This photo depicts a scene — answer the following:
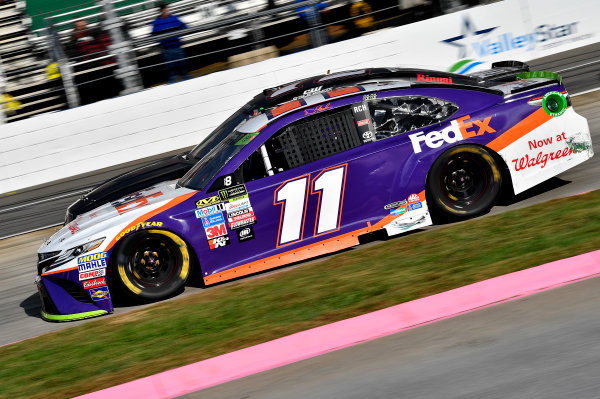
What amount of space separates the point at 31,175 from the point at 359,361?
36.3 feet

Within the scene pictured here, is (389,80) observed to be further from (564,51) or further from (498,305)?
(564,51)

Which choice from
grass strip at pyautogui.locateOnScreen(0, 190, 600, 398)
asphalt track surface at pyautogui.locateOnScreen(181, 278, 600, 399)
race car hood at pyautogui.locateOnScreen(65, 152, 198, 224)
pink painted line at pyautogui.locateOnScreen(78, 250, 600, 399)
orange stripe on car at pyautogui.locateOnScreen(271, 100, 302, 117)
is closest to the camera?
asphalt track surface at pyautogui.locateOnScreen(181, 278, 600, 399)

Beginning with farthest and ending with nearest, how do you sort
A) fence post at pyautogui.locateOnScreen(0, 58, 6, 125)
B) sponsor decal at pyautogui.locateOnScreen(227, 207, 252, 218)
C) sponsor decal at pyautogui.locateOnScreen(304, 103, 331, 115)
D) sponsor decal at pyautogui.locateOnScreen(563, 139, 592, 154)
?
fence post at pyautogui.locateOnScreen(0, 58, 6, 125)
sponsor decal at pyautogui.locateOnScreen(563, 139, 592, 154)
sponsor decal at pyautogui.locateOnScreen(304, 103, 331, 115)
sponsor decal at pyautogui.locateOnScreen(227, 207, 252, 218)

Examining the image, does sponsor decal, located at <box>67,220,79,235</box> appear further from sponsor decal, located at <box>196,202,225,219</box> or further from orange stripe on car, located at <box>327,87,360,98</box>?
orange stripe on car, located at <box>327,87,360,98</box>

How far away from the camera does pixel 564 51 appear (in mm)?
15859

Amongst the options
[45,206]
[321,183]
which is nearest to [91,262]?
[321,183]

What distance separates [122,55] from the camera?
49.6 ft

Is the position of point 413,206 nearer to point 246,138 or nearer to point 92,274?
point 246,138

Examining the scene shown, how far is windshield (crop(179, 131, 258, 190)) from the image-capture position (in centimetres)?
716

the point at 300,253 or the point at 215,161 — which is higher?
the point at 215,161

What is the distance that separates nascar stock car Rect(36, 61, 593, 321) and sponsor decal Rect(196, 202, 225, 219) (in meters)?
0.03

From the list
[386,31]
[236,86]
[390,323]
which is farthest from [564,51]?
[390,323]

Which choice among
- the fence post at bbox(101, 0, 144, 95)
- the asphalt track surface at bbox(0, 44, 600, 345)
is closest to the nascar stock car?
the asphalt track surface at bbox(0, 44, 600, 345)

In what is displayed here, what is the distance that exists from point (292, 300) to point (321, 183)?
1158 millimetres
